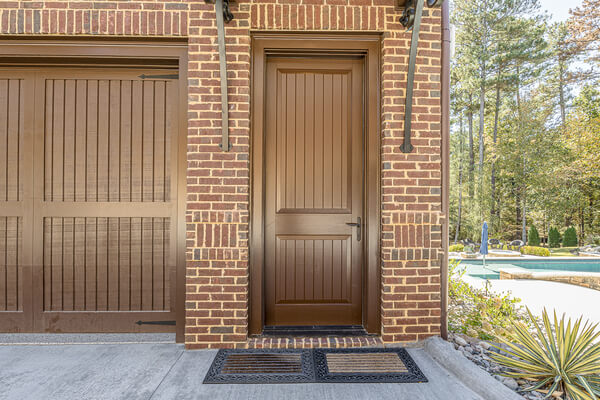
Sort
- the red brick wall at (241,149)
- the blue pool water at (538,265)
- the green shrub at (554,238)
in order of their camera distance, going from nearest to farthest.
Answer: the red brick wall at (241,149) → the blue pool water at (538,265) → the green shrub at (554,238)

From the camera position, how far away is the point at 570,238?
1364cm

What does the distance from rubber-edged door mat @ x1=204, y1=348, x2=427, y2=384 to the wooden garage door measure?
84 centimetres

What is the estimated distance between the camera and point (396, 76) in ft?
8.96

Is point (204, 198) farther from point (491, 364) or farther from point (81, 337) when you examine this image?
point (491, 364)

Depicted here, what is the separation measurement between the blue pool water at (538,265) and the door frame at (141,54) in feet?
26.2

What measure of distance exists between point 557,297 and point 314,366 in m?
4.40

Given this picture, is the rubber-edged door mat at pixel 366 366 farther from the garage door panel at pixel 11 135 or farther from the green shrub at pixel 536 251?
the green shrub at pixel 536 251

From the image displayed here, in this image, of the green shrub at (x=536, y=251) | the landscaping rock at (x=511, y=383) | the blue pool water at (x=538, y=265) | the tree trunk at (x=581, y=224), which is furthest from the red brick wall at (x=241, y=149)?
the tree trunk at (x=581, y=224)

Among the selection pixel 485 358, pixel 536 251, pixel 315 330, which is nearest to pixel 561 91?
pixel 536 251

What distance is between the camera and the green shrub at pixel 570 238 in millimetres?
13586

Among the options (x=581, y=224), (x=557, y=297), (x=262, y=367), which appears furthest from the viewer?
(x=581, y=224)

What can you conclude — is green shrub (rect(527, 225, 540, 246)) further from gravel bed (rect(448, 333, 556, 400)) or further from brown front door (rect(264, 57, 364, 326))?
brown front door (rect(264, 57, 364, 326))

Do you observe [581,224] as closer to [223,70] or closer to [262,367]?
[262,367]

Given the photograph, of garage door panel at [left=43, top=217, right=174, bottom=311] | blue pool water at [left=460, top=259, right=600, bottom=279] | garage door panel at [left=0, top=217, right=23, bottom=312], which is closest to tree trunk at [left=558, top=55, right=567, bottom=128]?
blue pool water at [left=460, top=259, right=600, bottom=279]
